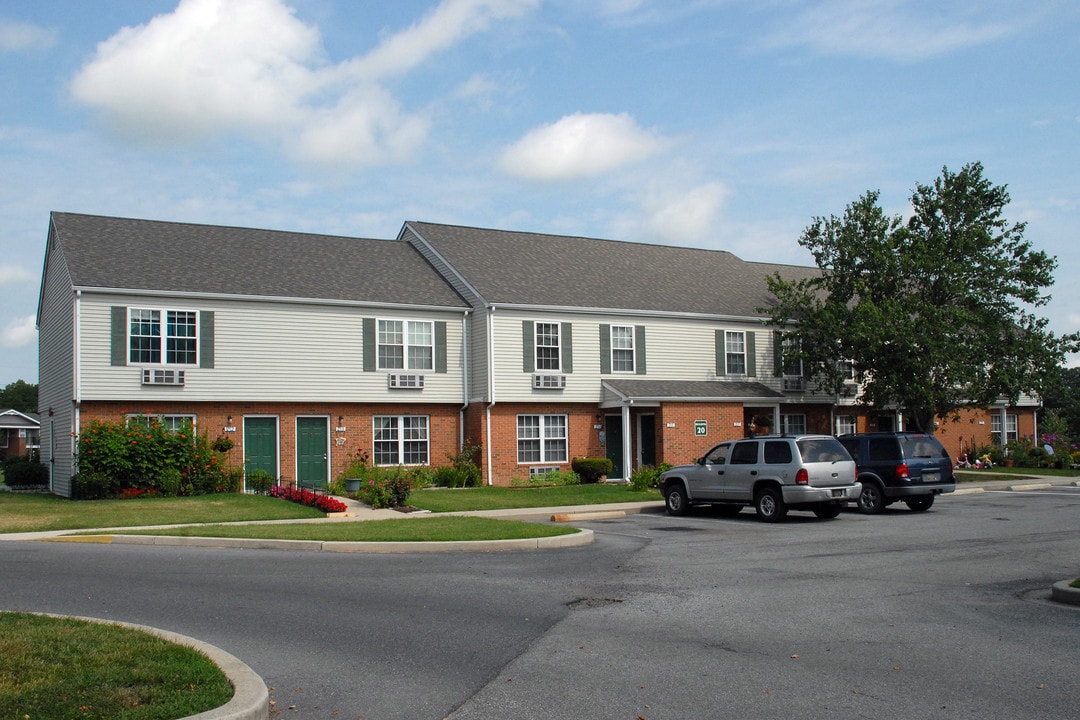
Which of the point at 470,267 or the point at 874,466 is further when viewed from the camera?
the point at 470,267

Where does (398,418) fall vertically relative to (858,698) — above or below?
above

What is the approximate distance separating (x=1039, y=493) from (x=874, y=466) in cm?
920

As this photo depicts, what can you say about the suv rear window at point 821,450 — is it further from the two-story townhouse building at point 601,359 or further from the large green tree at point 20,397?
the large green tree at point 20,397

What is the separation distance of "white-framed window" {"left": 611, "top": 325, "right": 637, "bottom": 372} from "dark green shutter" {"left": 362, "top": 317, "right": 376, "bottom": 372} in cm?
786

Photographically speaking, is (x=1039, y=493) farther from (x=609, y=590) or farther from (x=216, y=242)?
(x=216, y=242)

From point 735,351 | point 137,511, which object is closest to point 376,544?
point 137,511

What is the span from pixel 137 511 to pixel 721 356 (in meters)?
20.1

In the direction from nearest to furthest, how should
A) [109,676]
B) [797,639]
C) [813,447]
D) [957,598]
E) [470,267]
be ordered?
1. [109,676]
2. [797,639]
3. [957,598]
4. [813,447]
5. [470,267]

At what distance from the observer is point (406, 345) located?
98.1ft

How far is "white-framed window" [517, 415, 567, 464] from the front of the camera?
30453 millimetres

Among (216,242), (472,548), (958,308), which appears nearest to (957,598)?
(472,548)

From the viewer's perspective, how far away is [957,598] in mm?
10805

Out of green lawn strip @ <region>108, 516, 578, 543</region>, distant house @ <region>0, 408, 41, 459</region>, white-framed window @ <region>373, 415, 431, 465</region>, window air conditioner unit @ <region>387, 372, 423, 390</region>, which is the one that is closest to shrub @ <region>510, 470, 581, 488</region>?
white-framed window @ <region>373, 415, 431, 465</region>

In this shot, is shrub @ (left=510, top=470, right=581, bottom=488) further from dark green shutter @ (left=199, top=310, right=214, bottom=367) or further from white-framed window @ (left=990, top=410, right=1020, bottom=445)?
white-framed window @ (left=990, top=410, right=1020, bottom=445)
